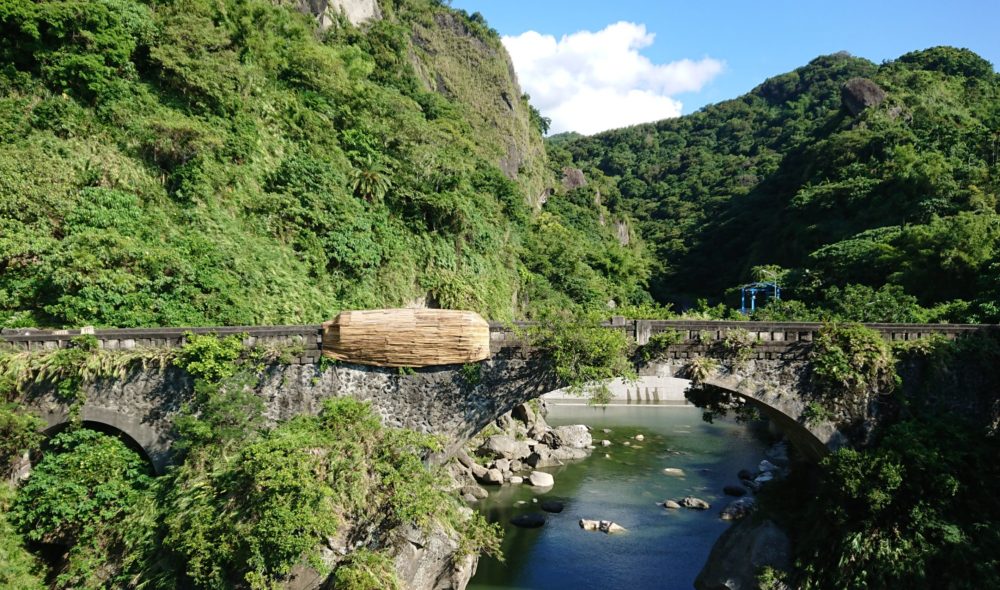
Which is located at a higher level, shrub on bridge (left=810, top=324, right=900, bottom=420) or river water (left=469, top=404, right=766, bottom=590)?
shrub on bridge (left=810, top=324, right=900, bottom=420)

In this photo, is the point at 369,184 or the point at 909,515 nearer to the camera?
the point at 909,515

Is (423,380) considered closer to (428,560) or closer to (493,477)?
(428,560)

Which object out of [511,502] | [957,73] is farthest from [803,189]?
[511,502]

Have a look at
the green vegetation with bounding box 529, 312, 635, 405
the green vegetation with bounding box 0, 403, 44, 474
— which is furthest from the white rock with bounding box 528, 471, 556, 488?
the green vegetation with bounding box 0, 403, 44, 474

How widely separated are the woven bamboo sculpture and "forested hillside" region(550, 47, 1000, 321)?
13210mm

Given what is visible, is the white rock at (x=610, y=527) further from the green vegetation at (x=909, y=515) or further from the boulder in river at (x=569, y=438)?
the boulder in river at (x=569, y=438)

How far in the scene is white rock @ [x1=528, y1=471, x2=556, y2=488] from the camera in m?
23.0

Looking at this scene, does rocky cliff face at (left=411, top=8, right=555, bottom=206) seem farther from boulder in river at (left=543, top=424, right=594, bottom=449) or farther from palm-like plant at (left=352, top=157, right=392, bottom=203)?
boulder in river at (left=543, top=424, right=594, bottom=449)

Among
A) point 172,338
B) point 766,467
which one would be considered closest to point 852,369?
point 766,467

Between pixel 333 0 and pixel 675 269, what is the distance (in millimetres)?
44234

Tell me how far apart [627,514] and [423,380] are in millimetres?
10235

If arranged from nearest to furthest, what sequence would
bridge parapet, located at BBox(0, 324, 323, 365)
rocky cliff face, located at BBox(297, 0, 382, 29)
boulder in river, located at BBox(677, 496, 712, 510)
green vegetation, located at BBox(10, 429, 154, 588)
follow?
green vegetation, located at BBox(10, 429, 154, 588)
bridge parapet, located at BBox(0, 324, 323, 365)
boulder in river, located at BBox(677, 496, 712, 510)
rocky cliff face, located at BBox(297, 0, 382, 29)

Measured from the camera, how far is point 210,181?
68.7ft

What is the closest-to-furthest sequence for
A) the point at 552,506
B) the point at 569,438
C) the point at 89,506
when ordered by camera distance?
1. the point at 89,506
2. the point at 552,506
3. the point at 569,438
